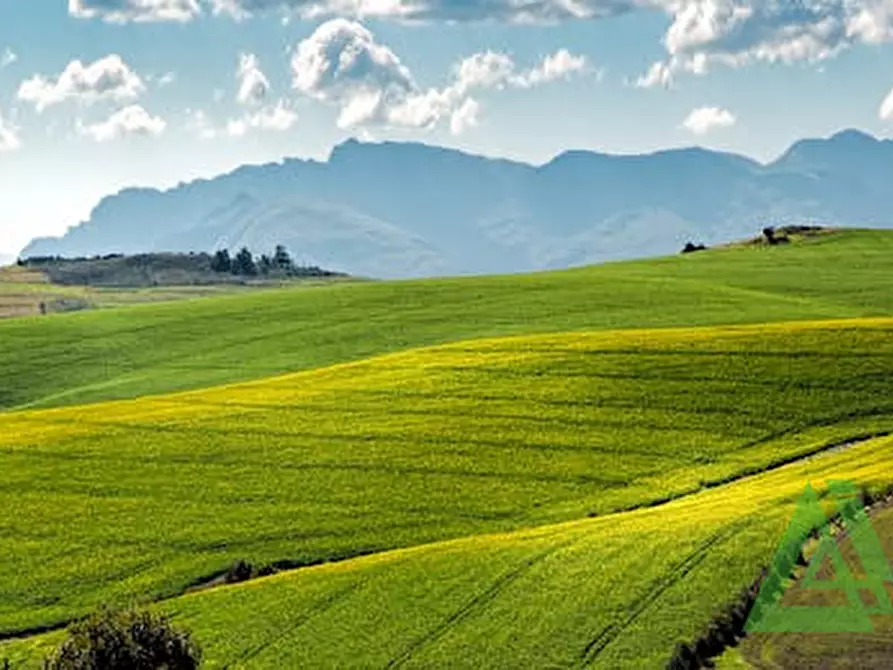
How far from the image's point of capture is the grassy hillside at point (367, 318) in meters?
106

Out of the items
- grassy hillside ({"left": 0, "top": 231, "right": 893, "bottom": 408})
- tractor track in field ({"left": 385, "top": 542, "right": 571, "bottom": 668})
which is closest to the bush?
tractor track in field ({"left": 385, "top": 542, "right": 571, "bottom": 668})

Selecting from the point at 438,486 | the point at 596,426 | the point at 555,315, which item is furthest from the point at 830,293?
the point at 438,486

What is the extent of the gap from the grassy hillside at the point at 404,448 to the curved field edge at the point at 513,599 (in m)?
5.10

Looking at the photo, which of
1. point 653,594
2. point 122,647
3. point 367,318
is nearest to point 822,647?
point 653,594

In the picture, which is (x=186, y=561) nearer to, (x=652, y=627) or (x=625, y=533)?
(x=625, y=533)

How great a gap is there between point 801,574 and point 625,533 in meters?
8.14

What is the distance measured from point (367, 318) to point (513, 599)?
251 ft

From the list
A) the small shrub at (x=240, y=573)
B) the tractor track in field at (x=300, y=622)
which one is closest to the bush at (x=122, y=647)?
the tractor track in field at (x=300, y=622)

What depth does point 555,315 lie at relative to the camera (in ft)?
374

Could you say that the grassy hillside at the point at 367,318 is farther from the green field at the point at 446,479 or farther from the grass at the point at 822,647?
the grass at the point at 822,647

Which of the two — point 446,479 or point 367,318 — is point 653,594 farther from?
point 367,318

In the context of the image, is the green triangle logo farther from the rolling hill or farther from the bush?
the bush

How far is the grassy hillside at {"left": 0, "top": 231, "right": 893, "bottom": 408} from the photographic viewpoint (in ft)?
347

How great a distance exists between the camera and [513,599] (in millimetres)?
43781
